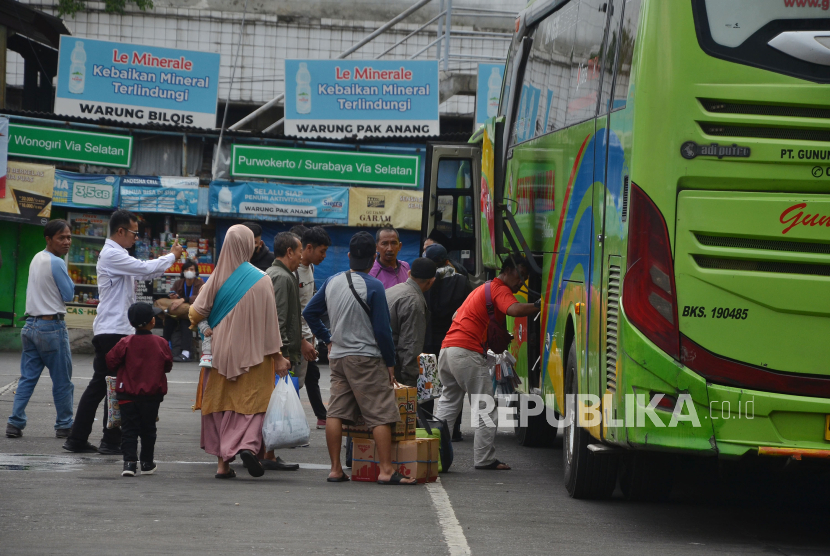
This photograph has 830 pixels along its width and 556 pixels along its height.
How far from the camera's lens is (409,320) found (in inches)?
338

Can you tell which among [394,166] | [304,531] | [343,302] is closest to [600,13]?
[343,302]

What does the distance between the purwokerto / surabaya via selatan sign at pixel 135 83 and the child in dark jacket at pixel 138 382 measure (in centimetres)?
1254

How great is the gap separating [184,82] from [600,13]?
45.0 feet

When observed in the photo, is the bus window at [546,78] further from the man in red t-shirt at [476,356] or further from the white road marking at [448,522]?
the white road marking at [448,522]

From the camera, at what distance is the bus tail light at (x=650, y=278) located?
5.74 metres

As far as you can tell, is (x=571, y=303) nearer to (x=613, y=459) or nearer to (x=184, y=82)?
(x=613, y=459)

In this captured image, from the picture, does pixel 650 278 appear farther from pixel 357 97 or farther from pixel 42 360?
pixel 357 97

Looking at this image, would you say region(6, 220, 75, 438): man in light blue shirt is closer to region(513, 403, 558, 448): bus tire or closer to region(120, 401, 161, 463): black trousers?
region(120, 401, 161, 463): black trousers

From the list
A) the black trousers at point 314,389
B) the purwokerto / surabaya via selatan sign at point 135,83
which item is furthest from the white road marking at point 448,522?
the purwokerto / surabaya via selatan sign at point 135,83

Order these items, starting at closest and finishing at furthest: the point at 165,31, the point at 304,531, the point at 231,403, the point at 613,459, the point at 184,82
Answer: the point at 304,531
the point at 613,459
the point at 231,403
the point at 184,82
the point at 165,31

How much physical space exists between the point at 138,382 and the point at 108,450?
4.94ft

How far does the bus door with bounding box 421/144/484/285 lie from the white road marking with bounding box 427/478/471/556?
648 cm

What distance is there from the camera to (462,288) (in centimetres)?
1070

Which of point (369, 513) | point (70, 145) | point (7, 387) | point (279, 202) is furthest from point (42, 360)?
point (279, 202)
